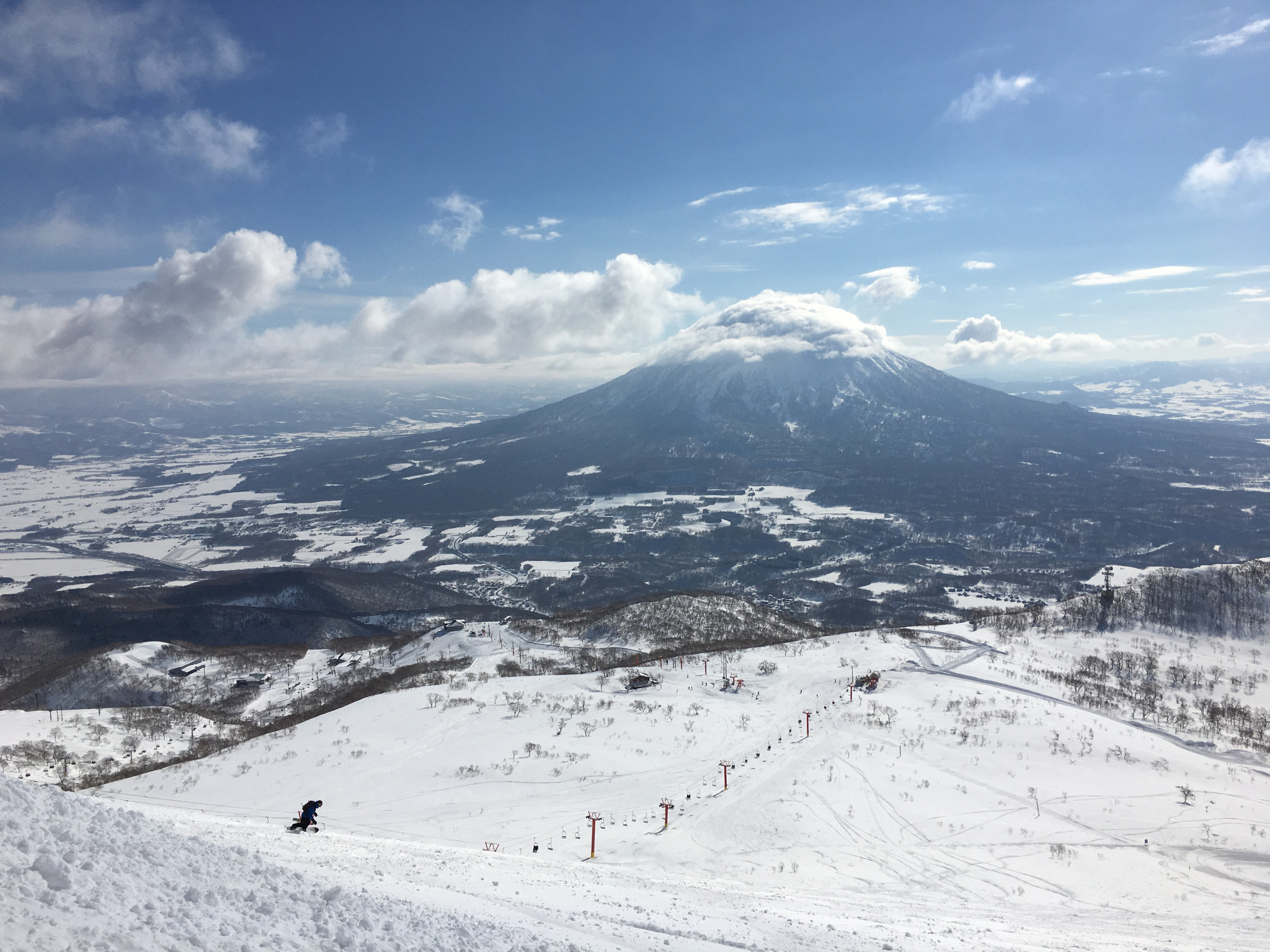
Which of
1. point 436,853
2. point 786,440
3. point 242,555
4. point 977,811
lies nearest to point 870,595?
point 977,811

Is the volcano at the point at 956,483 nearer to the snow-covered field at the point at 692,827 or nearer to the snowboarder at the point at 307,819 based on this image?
the snow-covered field at the point at 692,827

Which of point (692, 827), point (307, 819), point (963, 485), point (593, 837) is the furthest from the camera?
point (963, 485)

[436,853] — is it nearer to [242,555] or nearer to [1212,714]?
[1212,714]

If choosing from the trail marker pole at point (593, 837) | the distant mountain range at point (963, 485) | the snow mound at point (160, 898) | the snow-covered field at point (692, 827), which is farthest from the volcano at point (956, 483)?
the snow mound at point (160, 898)

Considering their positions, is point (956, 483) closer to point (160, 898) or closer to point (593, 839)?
point (593, 839)

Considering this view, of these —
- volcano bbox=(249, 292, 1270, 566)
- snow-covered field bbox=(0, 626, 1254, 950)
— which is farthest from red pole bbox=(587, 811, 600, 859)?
volcano bbox=(249, 292, 1270, 566)

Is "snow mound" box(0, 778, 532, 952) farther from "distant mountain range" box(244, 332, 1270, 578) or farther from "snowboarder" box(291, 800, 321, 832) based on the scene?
"distant mountain range" box(244, 332, 1270, 578)

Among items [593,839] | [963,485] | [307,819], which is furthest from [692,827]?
[963,485]
